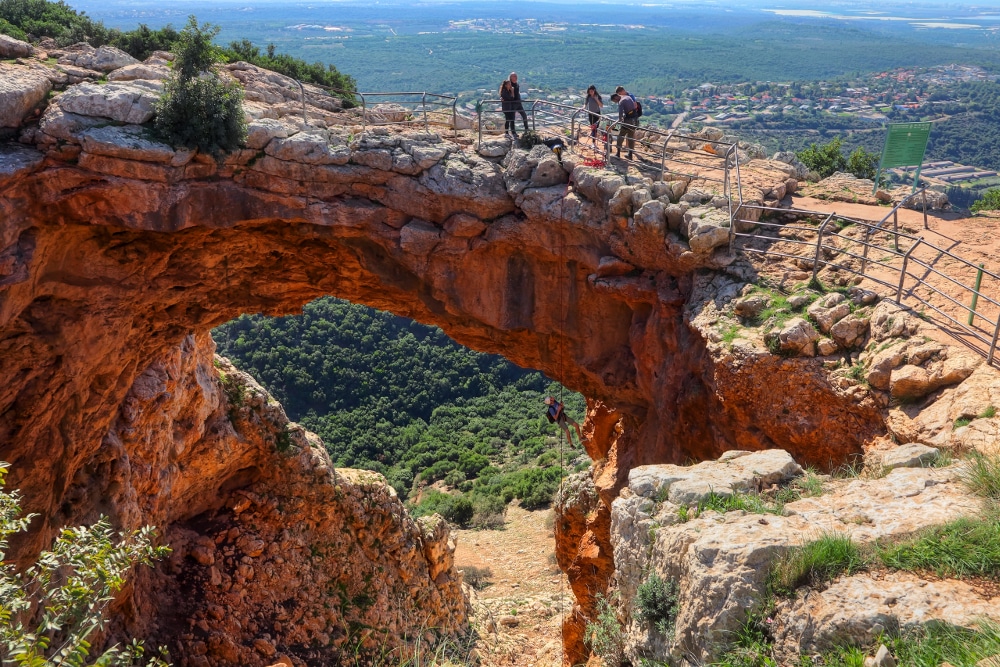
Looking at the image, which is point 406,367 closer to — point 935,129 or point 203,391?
point 203,391

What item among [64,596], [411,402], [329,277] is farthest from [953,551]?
[411,402]

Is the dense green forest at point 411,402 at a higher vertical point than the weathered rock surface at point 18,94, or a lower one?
lower

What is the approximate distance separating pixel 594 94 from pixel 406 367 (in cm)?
3027

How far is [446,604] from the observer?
2591 centimetres

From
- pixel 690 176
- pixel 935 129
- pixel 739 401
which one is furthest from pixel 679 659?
pixel 935 129

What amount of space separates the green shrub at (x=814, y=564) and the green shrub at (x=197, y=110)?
13.7 meters

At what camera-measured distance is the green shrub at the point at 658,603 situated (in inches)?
353

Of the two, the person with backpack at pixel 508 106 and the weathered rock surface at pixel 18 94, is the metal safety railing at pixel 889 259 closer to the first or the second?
the person with backpack at pixel 508 106

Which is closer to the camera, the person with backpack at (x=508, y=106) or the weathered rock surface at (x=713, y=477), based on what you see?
the weathered rock surface at (x=713, y=477)

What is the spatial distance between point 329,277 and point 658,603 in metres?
13.3

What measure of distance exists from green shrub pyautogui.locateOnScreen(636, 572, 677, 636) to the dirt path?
13.9 m

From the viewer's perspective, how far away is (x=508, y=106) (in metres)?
18.5

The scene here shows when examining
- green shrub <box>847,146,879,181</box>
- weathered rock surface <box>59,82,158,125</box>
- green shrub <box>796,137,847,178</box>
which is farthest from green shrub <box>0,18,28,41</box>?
green shrub <box>847,146,879,181</box>

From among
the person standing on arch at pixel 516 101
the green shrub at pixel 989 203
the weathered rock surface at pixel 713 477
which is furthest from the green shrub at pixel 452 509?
the weathered rock surface at pixel 713 477
